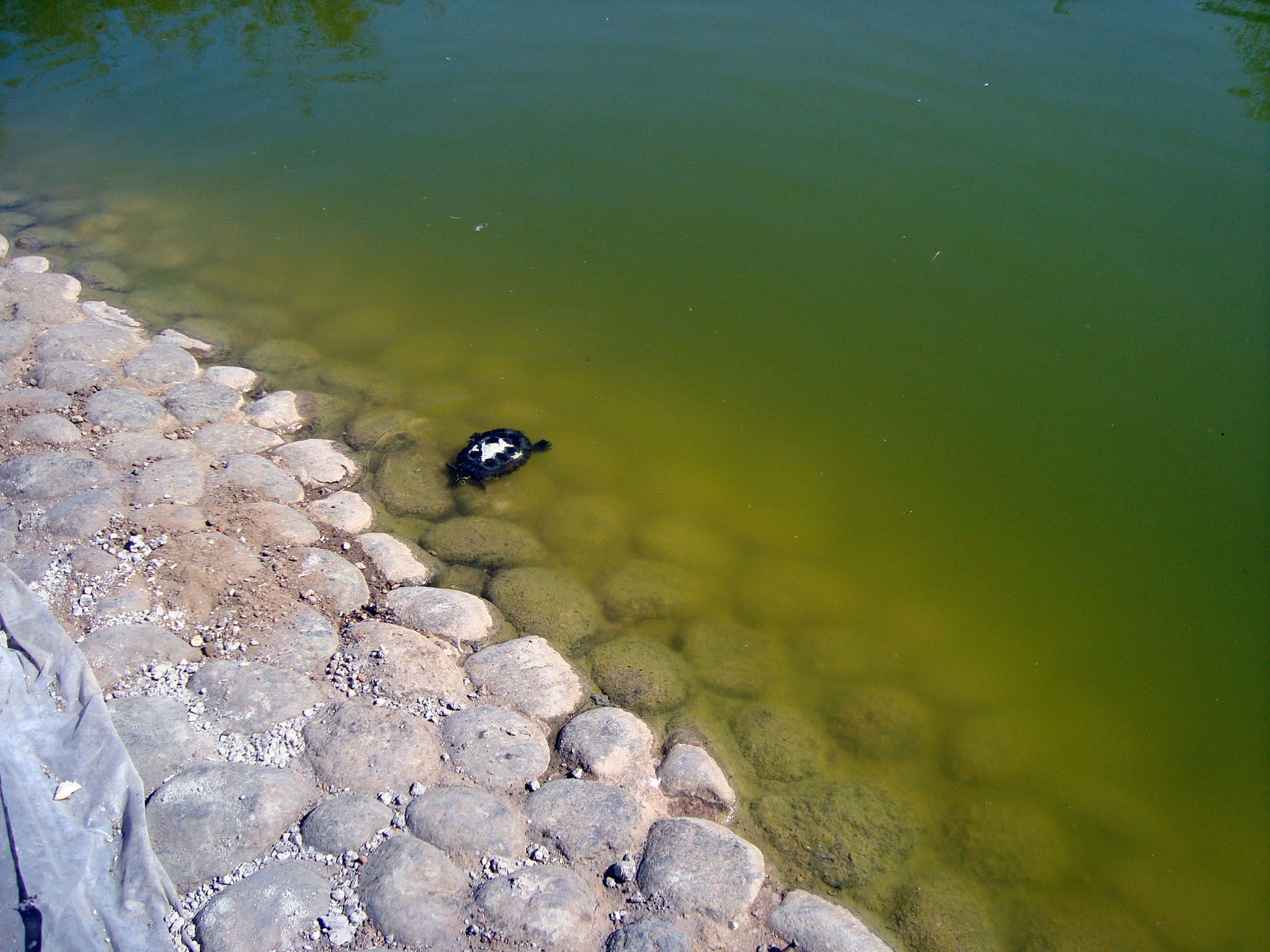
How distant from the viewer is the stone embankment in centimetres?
227

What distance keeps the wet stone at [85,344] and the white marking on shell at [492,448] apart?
2.04 meters

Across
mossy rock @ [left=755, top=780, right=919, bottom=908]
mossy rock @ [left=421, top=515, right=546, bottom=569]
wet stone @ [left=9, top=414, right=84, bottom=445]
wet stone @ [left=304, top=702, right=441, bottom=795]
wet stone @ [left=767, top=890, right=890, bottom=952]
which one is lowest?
mossy rock @ [left=755, top=780, right=919, bottom=908]

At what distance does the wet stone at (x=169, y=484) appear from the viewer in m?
3.50

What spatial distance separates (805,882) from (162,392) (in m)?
3.78

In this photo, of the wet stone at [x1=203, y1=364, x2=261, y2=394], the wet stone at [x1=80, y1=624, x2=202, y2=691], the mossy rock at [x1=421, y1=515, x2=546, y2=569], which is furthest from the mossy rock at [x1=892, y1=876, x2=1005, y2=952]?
Result: the wet stone at [x1=203, y1=364, x2=261, y2=394]

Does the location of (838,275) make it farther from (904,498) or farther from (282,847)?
(282,847)

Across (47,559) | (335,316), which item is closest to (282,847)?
(47,559)

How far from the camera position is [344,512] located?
12.5ft

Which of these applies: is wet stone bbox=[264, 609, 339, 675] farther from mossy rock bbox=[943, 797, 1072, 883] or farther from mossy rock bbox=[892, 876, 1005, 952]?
mossy rock bbox=[943, 797, 1072, 883]

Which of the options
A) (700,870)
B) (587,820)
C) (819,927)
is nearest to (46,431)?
(587,820)

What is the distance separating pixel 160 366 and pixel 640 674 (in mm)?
3050

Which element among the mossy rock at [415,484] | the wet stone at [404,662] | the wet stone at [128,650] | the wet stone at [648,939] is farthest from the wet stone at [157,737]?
the mossy rock at [415,484]

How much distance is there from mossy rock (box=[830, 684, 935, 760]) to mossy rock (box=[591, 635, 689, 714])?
0.64 meters

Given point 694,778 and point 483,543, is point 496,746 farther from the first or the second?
point 483,543
